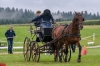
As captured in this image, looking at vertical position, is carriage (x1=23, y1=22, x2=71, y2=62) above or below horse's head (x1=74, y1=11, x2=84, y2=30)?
below

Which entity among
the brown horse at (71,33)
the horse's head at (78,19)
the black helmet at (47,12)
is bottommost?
the brown horse at (71,33)

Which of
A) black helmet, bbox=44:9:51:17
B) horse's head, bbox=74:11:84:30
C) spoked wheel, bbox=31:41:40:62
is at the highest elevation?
black helmet, bbox=44:9:51:17

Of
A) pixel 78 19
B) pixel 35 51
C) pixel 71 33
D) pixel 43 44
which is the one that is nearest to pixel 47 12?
pixel 43 44

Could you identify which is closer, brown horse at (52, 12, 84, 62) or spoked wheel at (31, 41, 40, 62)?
brown horse at (52, 12, 84, 62)

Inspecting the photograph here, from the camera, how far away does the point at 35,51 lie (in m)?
18.2

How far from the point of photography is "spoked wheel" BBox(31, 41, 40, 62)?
18031 mm

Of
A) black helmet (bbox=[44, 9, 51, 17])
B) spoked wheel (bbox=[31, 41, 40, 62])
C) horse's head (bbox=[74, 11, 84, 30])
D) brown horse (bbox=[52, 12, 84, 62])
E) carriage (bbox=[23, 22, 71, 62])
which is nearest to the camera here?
horse's head (bbox=[74, 11, 84, 30])

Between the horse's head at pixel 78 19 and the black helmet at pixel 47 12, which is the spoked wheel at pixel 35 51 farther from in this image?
the horse's head at pixel 78 19

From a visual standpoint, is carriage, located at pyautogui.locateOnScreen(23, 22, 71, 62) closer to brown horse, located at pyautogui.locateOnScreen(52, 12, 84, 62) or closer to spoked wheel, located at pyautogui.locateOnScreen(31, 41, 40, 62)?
spoked wheel, located at pyautogui.locateOnScreen(31, 41, 40, 62)

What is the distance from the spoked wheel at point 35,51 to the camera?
18031 millimetres

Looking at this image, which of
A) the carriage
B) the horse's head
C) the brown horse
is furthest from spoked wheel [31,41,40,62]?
the horse's head

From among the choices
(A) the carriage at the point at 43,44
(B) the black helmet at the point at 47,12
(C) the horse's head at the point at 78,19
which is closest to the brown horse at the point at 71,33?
(C) the horse's head at the point at 78,19

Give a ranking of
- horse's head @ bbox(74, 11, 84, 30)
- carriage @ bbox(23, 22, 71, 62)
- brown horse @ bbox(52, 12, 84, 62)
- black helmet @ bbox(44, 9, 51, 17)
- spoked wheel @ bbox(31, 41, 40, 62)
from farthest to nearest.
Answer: black helmet @ bbox(44, 9, 51, 17) < carriage @ bbox(23, 22, 71, 62) < spoked wheel @ bbox(31, 41, 40, 62) < brown horse @ bbox(52, 12, 84, 62) < horse's head @ bbox(74, 11, 84, 30)

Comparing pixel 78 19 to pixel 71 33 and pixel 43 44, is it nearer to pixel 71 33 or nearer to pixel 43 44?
pixel 71 33
